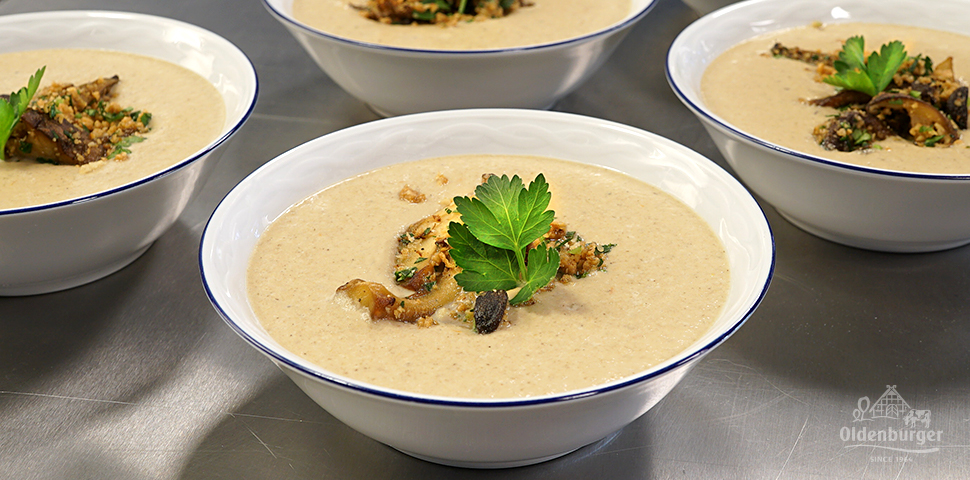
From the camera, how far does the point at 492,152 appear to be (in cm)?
173

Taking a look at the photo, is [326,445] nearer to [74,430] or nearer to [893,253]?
[74,430]

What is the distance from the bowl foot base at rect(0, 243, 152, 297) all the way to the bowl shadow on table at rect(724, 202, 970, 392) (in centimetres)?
125

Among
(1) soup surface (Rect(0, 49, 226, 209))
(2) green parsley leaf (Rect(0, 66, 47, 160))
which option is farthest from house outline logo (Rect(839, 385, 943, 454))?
(2) green parsley leaf (Rect(0, 66, 47, 160))

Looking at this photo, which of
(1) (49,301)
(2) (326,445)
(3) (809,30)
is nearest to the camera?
(2) (326,445)

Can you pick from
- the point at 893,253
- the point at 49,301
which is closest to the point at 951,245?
the point at 893,253

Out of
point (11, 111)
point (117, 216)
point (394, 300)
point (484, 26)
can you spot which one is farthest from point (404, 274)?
point (484, 26)

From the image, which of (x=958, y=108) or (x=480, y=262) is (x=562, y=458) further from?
(x=958, y=108)

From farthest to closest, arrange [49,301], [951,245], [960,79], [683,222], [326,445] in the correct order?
[960,79], [951,245], [49,301], [683,222], [326,445]

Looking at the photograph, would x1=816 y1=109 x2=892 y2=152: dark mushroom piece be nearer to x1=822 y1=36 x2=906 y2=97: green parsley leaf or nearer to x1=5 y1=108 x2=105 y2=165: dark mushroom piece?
x1=822 y1=36 x2=906 y2=97: green parsley leaf

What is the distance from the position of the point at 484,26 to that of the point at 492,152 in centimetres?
70

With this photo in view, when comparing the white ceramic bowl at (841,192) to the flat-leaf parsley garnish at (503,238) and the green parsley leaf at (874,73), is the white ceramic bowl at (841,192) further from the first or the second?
the flat-leaf parsley garnish at (503,238)

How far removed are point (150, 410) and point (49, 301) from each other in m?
0.42

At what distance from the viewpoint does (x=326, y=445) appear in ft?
4.42

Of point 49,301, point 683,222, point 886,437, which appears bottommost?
point 49,301
